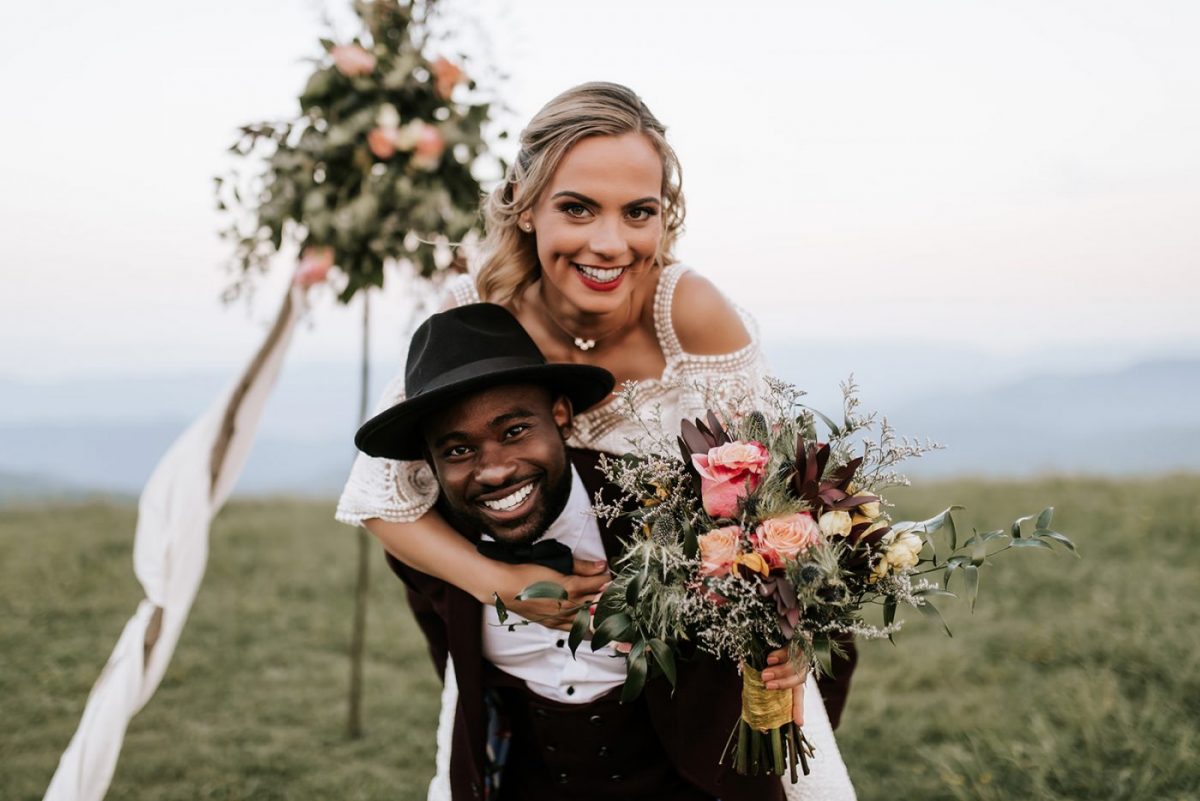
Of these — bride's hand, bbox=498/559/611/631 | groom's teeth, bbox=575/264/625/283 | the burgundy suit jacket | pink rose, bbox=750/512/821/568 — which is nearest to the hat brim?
the burgundy suit jacket

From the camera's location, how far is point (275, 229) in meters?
4.41

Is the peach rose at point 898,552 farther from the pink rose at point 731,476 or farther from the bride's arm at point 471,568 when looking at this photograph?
the bride's arm at point 471,568

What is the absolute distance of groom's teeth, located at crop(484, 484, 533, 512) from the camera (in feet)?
8.50

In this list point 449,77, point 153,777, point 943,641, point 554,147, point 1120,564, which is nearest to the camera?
point 554,147

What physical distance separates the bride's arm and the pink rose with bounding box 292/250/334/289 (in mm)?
1777

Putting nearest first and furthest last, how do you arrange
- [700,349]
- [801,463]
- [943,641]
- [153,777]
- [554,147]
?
[801,463] < [554,147] < [700,349] < [153,777] < [943,641]

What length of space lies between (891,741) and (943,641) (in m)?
1.42

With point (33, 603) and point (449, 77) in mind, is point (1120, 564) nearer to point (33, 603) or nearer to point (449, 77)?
point (449, 77)

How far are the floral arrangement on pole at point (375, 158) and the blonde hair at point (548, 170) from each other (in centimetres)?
97

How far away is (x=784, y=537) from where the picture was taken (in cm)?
204

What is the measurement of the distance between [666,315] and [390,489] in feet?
3.43

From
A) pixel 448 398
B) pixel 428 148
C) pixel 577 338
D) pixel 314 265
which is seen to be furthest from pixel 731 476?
pixel 314 265

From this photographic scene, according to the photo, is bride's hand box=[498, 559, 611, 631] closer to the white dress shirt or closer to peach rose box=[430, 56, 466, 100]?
the white dress shirt

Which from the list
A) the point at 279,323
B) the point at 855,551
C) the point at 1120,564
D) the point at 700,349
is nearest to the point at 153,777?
the point at 279,323
